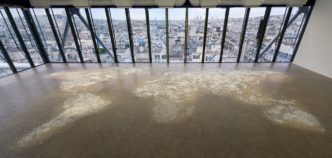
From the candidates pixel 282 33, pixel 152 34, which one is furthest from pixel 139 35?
pixel 282 33

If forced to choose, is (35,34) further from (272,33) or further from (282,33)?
(282,33)

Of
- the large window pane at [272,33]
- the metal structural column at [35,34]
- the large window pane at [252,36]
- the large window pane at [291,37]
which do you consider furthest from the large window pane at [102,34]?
the large window pane at [291,37]

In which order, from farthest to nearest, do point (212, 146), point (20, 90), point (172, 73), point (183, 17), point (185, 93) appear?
point (183, 17)
point (172, 73)
point (20, 90)
point (185, 93)
point (212, 146)

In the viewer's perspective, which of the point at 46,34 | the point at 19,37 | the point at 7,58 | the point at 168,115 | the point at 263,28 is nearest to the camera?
the point at 168,115

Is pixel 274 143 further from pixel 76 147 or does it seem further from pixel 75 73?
pixel 75 73

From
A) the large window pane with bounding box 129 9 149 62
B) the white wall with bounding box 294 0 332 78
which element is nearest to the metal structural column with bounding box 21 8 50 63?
the large window pane with bounding box 129 9 149 62

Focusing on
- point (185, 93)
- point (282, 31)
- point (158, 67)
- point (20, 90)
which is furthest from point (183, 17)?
point (20, 90)

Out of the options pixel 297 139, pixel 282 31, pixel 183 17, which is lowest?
pixel 297 139

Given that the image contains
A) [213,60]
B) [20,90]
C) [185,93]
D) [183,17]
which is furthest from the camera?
[213,60]
